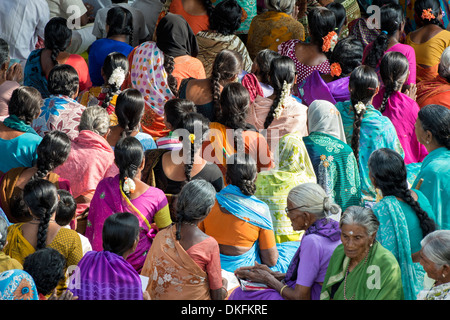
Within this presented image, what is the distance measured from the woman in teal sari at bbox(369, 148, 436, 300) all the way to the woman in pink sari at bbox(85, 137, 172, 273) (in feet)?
4.57

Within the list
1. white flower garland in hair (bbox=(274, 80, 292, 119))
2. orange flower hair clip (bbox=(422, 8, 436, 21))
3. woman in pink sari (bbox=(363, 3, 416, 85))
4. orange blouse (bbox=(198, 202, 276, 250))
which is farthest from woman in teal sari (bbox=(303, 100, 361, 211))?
orange flower hair clip (bbox=(422, 8, 436, 21))

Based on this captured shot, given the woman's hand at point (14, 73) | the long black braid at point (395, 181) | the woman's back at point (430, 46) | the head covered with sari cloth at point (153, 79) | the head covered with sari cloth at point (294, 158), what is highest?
the long black braid at point (395, 181)

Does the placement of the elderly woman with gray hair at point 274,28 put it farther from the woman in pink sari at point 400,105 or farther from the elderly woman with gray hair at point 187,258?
the elderly woman with gray hair at point 187,258

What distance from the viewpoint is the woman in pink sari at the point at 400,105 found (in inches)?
259

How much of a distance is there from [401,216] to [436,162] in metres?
0.68

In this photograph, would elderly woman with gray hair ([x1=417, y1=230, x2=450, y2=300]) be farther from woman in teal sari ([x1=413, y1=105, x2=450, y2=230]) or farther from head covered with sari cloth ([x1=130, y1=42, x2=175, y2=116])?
head covered with sari cloth ([x1=130, y1=42, x2=175, y2=116])

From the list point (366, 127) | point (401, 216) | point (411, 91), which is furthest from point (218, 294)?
point (411, 91)

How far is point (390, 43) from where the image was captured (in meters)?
7.54

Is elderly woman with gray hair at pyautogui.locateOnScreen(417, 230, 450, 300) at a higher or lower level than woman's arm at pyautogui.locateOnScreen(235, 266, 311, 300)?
higher

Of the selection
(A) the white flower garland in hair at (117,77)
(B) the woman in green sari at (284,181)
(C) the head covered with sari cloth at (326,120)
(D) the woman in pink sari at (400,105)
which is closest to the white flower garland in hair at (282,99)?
(C) the head covered with sari cloth at (326,120)

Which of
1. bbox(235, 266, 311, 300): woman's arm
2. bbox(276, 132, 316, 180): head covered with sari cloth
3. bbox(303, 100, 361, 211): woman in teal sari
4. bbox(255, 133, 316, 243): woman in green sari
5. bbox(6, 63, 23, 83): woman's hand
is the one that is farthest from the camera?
bbox(6, 63, 23, 83): woman's hand

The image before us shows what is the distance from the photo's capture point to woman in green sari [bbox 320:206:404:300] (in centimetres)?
390

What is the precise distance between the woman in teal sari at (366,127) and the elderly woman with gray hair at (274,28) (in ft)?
6.27

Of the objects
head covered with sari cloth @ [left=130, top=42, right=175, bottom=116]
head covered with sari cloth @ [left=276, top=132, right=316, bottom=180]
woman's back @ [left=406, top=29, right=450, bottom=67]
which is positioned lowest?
head covered with sari cloth @ [left=130, top=42, right=175, bottom=116]
